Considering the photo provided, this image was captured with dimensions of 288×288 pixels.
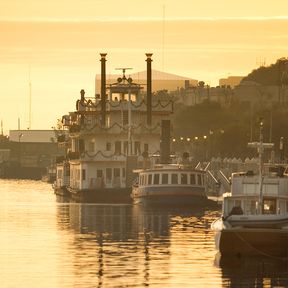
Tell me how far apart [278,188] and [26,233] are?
68.8 feet

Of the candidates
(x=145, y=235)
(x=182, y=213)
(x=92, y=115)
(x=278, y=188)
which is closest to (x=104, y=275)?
(x=278, y=188)

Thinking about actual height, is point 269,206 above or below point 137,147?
below

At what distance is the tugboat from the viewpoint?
150 m

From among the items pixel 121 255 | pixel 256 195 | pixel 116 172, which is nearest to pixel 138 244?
pixel 121 255

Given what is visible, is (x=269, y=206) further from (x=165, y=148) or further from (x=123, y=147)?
(x=123, y=147)

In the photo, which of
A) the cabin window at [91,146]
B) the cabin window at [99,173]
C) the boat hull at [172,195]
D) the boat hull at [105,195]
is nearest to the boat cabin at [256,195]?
the boat hull at [172,195]

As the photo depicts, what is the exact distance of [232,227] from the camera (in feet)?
247

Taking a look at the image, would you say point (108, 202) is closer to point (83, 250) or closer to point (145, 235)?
point (145, 235)

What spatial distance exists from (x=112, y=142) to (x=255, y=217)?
86.7 m

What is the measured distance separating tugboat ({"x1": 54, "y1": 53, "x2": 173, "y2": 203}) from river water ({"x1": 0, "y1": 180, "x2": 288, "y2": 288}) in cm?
2923

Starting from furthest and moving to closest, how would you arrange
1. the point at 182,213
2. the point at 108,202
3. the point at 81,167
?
1. the point at 81,167
2. the point at 108,202
3. the point at 182,213

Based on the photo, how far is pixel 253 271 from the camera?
7200 centimetres

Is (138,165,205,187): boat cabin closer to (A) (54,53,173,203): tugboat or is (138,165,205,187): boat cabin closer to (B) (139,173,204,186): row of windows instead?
(B) (139,173,204,186): row of windows

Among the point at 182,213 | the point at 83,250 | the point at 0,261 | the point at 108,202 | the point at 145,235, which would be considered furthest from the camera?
the point at 108,202
